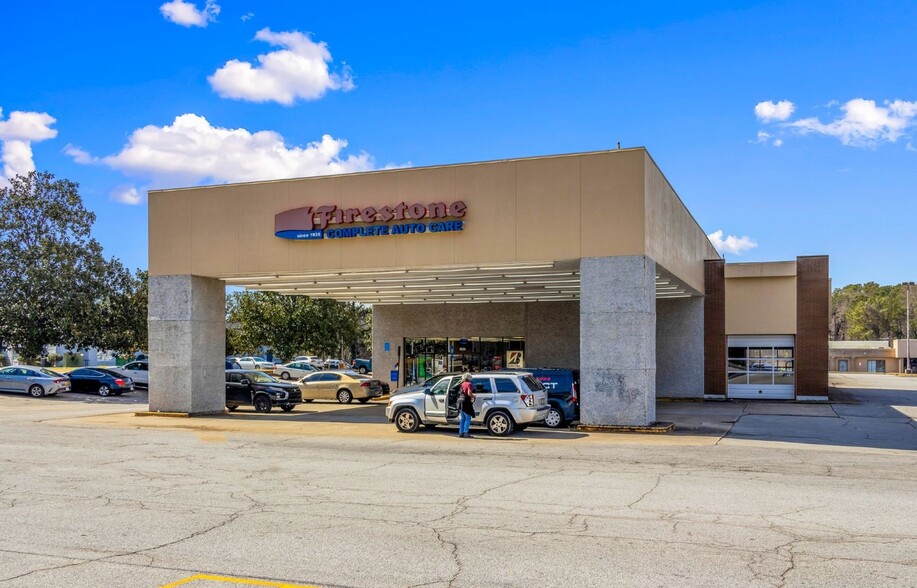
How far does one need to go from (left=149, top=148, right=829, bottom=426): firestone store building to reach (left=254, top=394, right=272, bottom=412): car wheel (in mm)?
1273

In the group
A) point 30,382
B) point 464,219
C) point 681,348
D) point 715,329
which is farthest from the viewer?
point 30,382

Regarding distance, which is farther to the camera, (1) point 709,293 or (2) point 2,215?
(2) point 2,215

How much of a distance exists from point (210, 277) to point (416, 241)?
324 inches

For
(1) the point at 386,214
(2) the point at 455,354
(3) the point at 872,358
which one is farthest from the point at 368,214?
(3) the point at 872,358

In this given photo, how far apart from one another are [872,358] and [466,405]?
79384mm

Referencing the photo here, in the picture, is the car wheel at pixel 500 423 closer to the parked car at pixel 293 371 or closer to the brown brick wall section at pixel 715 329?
the brown brick wall section at pixel 715 329

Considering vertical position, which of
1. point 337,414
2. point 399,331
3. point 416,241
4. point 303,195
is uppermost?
point 303,195

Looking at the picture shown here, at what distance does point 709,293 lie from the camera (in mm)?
34781

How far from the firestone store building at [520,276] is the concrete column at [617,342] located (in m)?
0.04

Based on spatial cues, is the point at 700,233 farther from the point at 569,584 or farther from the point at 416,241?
the point at 569,584

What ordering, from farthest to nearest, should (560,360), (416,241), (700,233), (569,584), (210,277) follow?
(560,360)
(700,233)
(210,277)
(416,241)
(569,584)

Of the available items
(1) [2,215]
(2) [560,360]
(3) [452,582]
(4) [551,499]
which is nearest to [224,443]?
(4) [551,499]

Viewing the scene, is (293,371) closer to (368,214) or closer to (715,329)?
(715,329)

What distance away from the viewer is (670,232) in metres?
25.1
